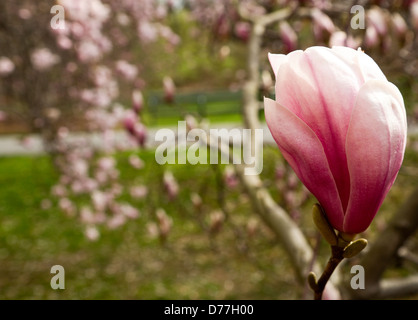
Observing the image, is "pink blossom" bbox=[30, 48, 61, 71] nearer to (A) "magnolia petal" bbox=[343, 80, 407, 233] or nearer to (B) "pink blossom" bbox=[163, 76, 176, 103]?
(B) "pink blossom" bbox=[163, 76, 176, 103]

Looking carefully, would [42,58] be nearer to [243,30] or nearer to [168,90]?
[243,30]

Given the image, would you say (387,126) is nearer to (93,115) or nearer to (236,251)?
(236,251)

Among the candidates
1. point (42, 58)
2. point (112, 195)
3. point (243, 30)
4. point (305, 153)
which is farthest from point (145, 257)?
point (305, 153)

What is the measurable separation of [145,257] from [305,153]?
528 centimetres

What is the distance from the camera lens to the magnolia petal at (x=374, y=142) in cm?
49

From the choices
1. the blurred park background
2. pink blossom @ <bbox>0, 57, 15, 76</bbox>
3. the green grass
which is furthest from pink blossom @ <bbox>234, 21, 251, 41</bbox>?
pink blossom @ <bbox>0, 57, 15, 76</bbox>

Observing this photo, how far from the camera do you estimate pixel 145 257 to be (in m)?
5.57

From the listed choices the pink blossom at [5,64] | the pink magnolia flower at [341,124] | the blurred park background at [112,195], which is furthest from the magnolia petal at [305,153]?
the pink blossom at [5,64]

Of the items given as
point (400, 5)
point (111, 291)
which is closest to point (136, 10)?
point (111, 291)

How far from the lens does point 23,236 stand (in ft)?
20.7

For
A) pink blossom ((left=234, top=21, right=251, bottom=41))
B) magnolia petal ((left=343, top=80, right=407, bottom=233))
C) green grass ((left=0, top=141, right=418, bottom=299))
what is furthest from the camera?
green grass ((left=0, top=141, right=418, bottom=299))

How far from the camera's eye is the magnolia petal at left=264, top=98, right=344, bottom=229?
51cm
